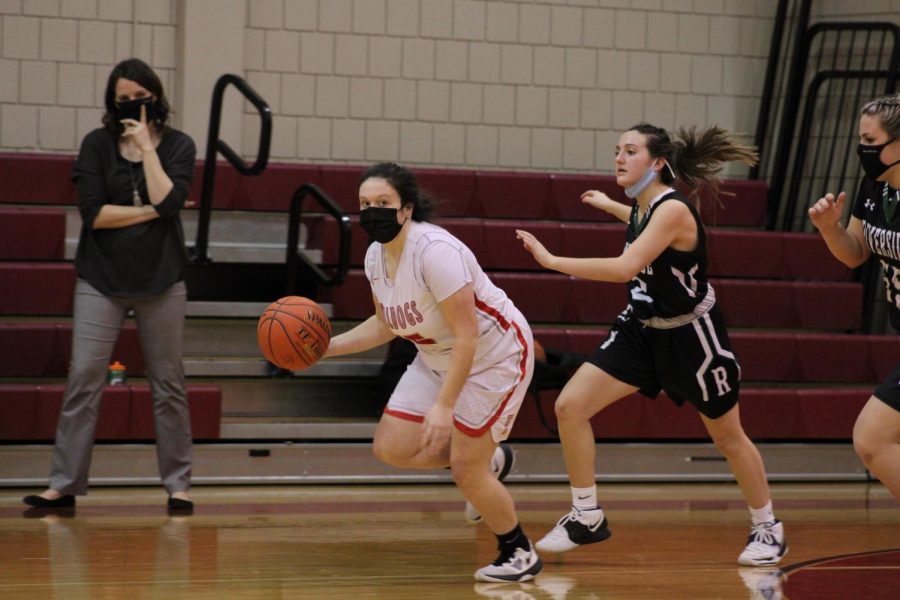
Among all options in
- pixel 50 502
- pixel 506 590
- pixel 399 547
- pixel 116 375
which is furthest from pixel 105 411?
pixel 506 590

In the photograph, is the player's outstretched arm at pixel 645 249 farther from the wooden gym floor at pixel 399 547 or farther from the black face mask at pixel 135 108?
the black face mask at pixel 135 108

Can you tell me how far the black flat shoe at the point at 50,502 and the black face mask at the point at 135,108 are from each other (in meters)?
1.42

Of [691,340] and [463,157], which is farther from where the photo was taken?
[463,157]

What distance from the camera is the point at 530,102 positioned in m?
8.10

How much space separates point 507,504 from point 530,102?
15.7 ft

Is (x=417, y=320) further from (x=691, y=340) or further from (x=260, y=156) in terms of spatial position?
(x=260, y=156)

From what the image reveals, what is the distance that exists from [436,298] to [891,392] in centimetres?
130

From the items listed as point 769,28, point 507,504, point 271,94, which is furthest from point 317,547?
point 769,28

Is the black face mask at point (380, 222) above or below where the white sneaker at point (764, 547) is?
above

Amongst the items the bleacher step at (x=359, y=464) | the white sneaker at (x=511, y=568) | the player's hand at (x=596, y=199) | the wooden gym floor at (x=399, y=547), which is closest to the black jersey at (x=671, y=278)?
the player's hand at (x=596, y=199)

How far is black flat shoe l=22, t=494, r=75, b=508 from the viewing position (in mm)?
4879

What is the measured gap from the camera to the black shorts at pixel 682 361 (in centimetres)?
410

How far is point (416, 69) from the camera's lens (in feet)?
25.9

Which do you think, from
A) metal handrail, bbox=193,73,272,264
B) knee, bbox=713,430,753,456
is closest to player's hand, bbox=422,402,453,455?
knee, bbox=713,430,753,456
